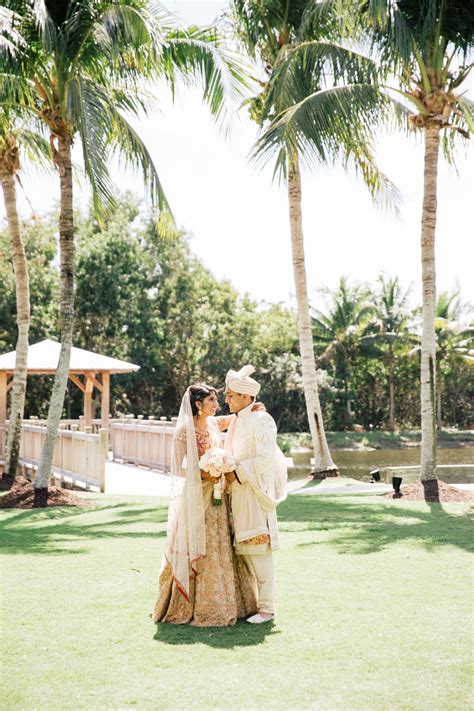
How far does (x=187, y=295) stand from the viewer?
122 ft

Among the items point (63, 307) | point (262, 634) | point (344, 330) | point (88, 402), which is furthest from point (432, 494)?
point (344, 330)

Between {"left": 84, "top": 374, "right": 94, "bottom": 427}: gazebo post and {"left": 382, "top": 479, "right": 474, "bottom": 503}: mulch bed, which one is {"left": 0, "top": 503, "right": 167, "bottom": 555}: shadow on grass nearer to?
{"left": 382, "top": 479, "right": 474, "bottom": 503}: mulch bed

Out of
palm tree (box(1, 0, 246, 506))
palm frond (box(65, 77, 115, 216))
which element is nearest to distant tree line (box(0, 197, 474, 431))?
palm tree (box(1, 0, 246, 506))

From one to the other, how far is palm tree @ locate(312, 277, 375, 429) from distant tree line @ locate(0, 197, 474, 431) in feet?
0.20

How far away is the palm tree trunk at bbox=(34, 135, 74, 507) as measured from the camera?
1248cm

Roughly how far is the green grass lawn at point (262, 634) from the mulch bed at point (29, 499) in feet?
9.83

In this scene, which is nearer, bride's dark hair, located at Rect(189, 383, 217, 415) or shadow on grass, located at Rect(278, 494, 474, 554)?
bride's dark hair, located at Rect(189, 383, 217, 415)

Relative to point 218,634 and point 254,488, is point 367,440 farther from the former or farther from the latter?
point 218,634

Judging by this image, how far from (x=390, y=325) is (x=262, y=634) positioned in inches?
1504

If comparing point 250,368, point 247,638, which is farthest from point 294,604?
point 250,368

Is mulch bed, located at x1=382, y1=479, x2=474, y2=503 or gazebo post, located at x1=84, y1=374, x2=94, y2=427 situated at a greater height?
gazebo post, located at x1=84, y1=374, x2=94, y2=427

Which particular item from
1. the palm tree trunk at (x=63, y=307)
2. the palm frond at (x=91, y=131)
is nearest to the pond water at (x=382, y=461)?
the palm tree trunk at (x=63, y=307)

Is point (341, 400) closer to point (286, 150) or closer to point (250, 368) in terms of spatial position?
point (286, 150)

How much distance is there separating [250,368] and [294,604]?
188 centimetres
